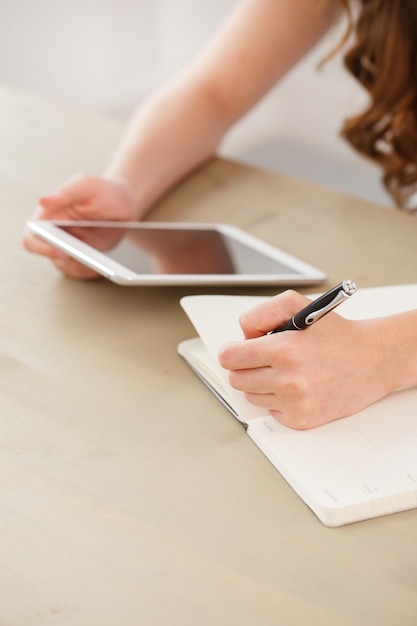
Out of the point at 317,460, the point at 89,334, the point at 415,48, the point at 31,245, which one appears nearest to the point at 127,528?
the point at 317,460

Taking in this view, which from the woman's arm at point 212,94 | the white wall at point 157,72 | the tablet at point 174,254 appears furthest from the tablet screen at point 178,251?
the white wall at point 157,72

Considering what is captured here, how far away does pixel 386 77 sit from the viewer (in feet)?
3.90

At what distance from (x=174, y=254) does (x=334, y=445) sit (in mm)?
315

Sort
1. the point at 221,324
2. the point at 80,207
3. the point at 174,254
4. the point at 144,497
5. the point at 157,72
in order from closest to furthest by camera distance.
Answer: the point at 144,497 → the point at 221,324 → the point at 174,254 → the point at 80,207 → the point at 157,72

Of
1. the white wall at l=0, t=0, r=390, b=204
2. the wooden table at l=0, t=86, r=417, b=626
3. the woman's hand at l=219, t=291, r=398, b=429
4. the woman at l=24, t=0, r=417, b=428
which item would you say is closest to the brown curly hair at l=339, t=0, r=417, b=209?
the woman at l=24, t=0, r=417, b=428

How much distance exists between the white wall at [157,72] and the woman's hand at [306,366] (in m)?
1.26

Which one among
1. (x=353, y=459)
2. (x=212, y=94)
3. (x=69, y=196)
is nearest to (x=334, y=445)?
(x=353, y=459)

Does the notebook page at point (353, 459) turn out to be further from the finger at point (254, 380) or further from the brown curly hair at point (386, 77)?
the brown curly hair at point (386, 77)

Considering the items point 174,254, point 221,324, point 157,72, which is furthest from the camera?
point 157,72

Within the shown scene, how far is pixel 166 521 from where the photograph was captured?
1.81 feet

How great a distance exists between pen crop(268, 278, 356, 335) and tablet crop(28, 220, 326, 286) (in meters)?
0.18

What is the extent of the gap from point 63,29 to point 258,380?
7.23 feet

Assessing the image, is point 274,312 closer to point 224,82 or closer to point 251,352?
point 251,352

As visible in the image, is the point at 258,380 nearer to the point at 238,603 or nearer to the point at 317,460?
the point at 317,460
